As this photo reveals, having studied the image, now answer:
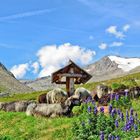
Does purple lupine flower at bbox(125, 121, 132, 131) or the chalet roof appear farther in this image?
the chalet roof

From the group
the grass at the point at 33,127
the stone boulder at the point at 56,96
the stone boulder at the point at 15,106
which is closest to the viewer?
the grass at the point at 33,127

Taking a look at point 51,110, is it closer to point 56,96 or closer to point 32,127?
point 32,127

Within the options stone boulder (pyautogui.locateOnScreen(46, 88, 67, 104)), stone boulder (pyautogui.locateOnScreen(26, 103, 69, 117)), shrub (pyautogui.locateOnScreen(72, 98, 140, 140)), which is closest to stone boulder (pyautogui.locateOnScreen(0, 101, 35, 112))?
stone boulder (pyautogui.locateOnScreen(46, 88, 67, 104))

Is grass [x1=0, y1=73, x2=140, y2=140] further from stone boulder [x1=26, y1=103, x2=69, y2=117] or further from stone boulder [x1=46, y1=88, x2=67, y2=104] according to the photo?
stone boulder [x1=46, y1=88, x2=67, y2=104]

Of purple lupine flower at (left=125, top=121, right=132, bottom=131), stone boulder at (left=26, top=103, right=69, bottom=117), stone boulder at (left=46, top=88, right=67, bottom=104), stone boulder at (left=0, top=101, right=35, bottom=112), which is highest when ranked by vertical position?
stone boulder at (left=46, top=88, right=67, bottom=104)

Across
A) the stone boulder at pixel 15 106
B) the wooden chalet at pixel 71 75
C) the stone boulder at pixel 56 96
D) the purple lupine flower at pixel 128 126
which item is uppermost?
the wooden chalet at pixel 71 75

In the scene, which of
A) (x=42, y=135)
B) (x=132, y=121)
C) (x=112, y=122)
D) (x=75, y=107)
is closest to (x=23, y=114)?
(x=75, y=107)

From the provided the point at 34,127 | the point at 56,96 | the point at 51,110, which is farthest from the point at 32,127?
the point at 56,96

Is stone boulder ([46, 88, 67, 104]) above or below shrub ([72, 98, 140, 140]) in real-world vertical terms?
above

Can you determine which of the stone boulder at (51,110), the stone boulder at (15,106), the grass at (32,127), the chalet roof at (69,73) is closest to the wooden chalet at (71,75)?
the chalet roof at (69,73)

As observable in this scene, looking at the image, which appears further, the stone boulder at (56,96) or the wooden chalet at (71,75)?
the wooden chalet at (71,75)

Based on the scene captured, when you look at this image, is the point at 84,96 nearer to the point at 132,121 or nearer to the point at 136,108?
the point at 136,108

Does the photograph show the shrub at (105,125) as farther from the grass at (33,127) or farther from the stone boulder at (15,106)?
the stone boulder at (15,106)

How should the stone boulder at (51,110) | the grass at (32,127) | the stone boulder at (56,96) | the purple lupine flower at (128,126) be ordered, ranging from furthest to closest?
the stone boulder at (56,96) → the stone boulder at (51,110) → the grass at (32,127) → the purple lupine flower at (128,126)
